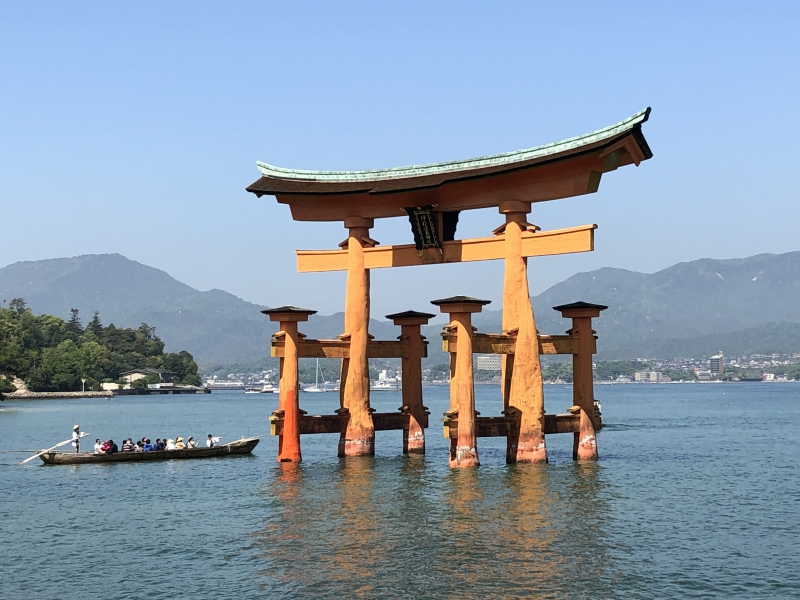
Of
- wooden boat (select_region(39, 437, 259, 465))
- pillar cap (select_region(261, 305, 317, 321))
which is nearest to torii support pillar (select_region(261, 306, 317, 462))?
pillar cap (select_region(261, 305, 317, 321))

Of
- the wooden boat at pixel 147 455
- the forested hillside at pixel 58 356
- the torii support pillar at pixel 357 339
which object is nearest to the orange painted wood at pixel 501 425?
the torii support pillar at pixel 357 339

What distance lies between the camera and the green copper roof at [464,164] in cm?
3491

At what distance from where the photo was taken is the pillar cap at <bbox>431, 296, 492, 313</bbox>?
117 ft

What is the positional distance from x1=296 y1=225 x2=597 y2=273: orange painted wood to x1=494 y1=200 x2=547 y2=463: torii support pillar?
0.43m

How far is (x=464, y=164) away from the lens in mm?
39906

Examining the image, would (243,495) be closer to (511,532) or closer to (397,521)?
(397,521)

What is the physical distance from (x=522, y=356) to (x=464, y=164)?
8.36 metres

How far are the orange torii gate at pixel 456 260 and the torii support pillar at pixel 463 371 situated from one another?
4 cm

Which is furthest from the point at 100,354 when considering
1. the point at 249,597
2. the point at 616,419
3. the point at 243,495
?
the point at 249,597

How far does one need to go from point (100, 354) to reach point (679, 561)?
559 feet

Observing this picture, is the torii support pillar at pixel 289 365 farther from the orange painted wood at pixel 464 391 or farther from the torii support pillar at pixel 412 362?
the orange painted wood at pixel 464 391

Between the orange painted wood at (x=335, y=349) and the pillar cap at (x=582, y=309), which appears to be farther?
the orange painted wood at (x=335, y=349)

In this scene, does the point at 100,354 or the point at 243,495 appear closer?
the point at 243,495

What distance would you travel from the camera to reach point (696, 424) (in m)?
82.8
